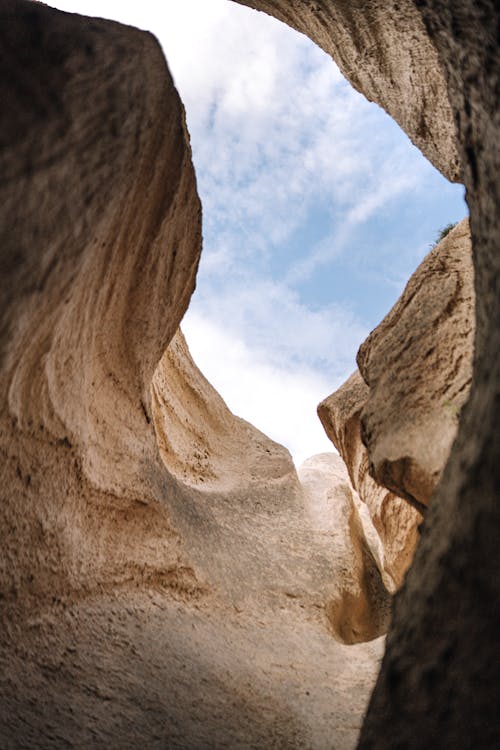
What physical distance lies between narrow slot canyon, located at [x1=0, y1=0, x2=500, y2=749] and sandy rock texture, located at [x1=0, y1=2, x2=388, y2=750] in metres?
0.02

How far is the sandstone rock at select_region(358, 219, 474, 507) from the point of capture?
376cm

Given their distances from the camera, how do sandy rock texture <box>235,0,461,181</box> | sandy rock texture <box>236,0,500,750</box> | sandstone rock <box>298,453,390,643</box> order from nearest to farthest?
sandy rock texture <box>236,0,500,750</box> → sandy rock texture <box>235,0,461,181</box> → sandstone rock <box>298,453,390,643</box>

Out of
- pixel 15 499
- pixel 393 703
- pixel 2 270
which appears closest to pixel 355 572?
pixel 15 499

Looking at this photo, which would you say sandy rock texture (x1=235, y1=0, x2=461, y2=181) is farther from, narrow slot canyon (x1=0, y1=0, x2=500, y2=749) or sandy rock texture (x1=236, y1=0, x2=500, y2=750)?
sandy rock texture (x1=236, y1=0, x2=500, y2=750)

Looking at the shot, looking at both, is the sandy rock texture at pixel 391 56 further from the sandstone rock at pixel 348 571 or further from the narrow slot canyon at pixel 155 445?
the sandstone rock at pixel 348 571

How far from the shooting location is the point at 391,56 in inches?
220

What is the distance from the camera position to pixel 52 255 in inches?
124

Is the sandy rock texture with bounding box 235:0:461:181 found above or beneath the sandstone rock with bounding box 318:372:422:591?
above

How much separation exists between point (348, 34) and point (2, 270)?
4.70 meters

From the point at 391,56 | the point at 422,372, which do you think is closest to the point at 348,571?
the point at 422,372

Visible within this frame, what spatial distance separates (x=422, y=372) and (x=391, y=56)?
3.42 m

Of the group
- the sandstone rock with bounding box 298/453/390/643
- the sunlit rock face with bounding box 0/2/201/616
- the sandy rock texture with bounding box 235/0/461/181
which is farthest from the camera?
the sandstone rock with bounding box 298/453/390/643

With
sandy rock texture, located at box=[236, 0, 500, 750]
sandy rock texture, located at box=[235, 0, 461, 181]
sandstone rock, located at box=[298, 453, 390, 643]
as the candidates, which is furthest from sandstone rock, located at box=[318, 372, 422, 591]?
sandy rock texture, located at box=[236, 0, 500, 750]

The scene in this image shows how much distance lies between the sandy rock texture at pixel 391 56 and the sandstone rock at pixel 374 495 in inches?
125
